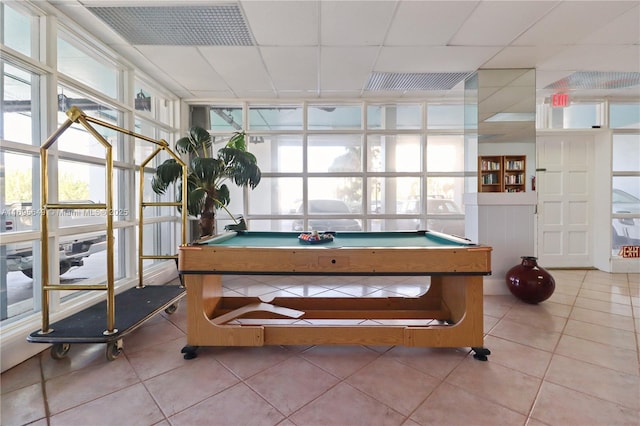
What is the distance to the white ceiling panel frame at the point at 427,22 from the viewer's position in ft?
7.75

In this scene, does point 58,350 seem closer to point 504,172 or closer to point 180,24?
point 180,24

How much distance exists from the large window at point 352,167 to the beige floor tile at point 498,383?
9.75 feet

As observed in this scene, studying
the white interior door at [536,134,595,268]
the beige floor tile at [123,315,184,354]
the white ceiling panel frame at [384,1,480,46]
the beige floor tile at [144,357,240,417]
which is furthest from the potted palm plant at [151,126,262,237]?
the white interior door at [536,134,595,268]

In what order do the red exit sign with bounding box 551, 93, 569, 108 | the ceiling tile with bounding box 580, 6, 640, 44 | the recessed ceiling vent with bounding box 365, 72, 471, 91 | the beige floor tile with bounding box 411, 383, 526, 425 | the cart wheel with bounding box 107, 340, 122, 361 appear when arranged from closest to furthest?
the beige floor tile with bounding box 411, 383, 526, 425
the cart wheel with bounding box 107, 340, 122, 361
the ceiling tile with bounding box 580, 6, 640, 44
the recessed ceiling vent with bounding box 365, 72, 471, 91
the red exit sign with bounding box 551, 93, 569, 108

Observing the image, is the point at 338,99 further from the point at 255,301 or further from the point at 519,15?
the point at 255,301

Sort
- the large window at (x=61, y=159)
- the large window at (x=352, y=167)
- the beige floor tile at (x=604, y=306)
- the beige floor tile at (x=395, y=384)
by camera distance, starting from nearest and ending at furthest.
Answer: the beige floor tile at (x=395, y=384) → the large window at (x=61, y=159) → the beige floor tile at (x=604, y=306) → the large window at (x=352, y=167)

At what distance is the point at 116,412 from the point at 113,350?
67 cm

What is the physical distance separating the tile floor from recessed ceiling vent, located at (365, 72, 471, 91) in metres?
3.20

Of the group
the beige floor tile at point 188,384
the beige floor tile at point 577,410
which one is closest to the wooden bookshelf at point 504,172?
the beige floor tile at point 577,410

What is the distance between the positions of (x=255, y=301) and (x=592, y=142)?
237 inches

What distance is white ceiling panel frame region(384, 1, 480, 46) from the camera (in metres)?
2.36

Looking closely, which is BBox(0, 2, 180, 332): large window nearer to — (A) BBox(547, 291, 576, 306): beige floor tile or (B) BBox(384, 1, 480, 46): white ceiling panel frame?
(B) BBox(384, 1, 480, 46): white ceiling panel frame

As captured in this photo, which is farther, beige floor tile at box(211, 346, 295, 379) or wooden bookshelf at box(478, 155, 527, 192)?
wooden bookshelf at box(478, 155, 527, 192)

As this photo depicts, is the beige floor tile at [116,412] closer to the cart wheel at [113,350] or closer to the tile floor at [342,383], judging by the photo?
the tile floor at [342,383]
